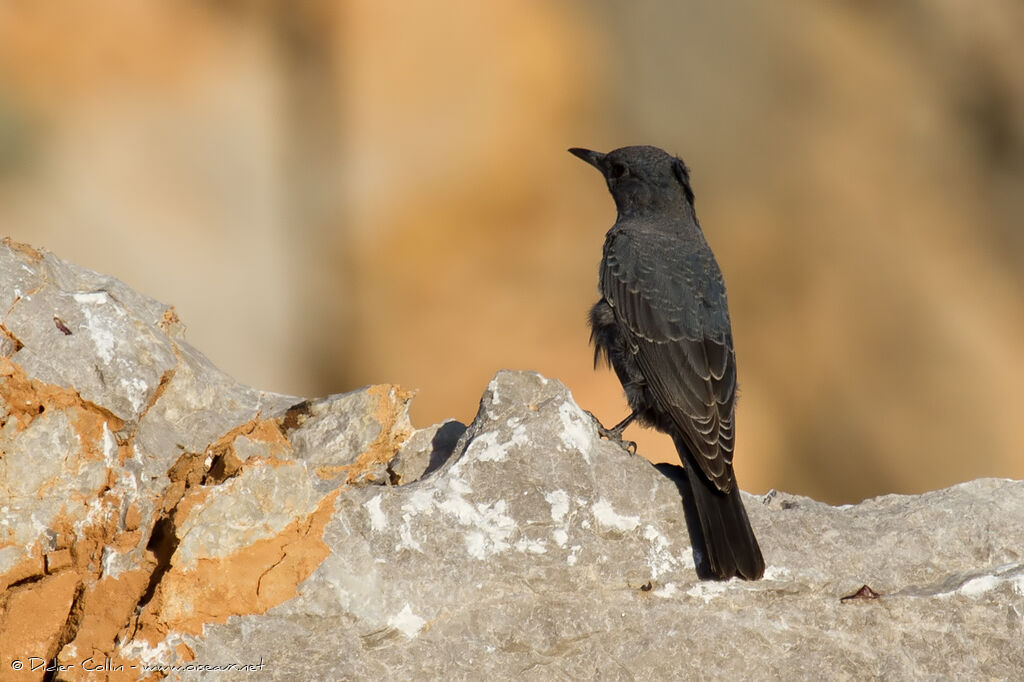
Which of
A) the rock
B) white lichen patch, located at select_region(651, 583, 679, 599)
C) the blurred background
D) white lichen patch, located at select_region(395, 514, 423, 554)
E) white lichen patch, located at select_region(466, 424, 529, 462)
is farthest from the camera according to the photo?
the blurred background

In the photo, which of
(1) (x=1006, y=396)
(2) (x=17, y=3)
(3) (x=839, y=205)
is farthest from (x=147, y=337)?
(1) (x=1006, y=396)

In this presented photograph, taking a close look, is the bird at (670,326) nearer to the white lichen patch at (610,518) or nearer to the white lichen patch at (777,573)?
the white lichen patch at (777,573)

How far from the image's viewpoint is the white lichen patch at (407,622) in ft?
10.7

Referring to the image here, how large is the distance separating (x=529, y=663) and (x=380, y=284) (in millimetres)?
6999

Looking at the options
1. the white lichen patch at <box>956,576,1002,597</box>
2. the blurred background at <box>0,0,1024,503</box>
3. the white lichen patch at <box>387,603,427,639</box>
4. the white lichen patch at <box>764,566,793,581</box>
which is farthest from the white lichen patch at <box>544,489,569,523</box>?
the blurred background at <box>0,0,1024,503</box>

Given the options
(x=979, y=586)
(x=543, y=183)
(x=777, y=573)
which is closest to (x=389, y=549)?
(x=777, y=573)

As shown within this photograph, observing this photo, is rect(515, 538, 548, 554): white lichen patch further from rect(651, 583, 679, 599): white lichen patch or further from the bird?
the bird

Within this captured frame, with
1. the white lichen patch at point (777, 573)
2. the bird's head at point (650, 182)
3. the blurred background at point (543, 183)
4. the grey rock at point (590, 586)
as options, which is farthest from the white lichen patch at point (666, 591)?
the blurred background at point (543, 183)

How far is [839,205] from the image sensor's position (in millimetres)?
10094

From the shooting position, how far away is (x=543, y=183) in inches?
388

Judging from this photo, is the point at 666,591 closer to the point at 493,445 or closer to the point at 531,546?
the point at 531,546

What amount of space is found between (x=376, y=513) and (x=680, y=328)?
67.7 inches

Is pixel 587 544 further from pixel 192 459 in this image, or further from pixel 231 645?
pixel 192 459

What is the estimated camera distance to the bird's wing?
14.0 ft
